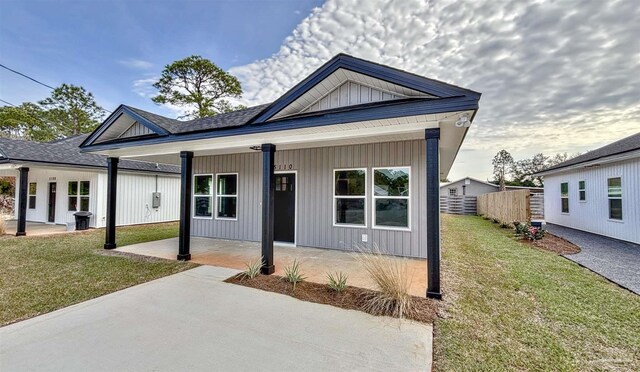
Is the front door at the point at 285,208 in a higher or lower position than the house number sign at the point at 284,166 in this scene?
lower

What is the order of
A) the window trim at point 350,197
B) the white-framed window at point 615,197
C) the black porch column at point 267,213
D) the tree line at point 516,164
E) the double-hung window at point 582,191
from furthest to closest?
the tree line at point 516,164 → the double-hung window at point 582,191 → the white-framed window at point 615,197 → the window trim at point 350,197 → the black porch column at point 267,213

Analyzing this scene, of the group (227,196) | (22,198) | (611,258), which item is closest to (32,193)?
(22,198)

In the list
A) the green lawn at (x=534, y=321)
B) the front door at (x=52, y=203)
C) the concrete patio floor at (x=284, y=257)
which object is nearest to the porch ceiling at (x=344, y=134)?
the concrete patio floor at (x=284, y=257)

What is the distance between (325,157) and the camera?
7656 mm

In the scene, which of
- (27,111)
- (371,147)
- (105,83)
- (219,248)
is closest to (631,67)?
(371,147)

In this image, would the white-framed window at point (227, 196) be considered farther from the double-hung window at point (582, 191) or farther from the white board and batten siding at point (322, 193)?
the double-hung window at point (582, 191)

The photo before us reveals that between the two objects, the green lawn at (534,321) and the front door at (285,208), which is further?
the front door at (285,208)

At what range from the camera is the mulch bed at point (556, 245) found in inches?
307

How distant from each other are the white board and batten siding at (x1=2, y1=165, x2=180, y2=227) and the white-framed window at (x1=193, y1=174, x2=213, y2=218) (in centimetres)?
527

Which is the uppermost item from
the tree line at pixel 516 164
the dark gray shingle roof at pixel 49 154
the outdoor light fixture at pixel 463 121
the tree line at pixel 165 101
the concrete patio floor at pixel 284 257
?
the tree line at pixel 165 101

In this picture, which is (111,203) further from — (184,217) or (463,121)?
(463,121)

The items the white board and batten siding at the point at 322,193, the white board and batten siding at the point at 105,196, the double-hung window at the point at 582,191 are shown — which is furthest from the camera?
the white board and batten siding at the point at 105,196

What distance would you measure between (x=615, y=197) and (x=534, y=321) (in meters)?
9.36

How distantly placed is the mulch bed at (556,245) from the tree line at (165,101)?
854 inches
